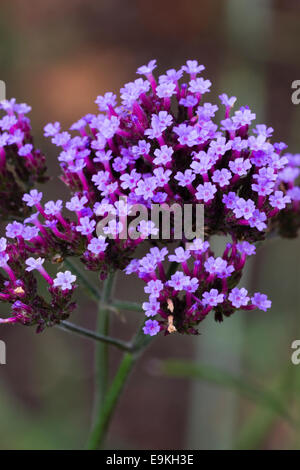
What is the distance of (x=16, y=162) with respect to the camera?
221 cm

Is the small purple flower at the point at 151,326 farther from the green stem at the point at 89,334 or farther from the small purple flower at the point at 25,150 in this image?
the small purple flower at the point at 25,150

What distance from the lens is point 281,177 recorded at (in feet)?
7.35

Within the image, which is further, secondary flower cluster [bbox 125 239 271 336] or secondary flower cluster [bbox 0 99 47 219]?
secondary flower cluster [bbox 0 99 47 219]

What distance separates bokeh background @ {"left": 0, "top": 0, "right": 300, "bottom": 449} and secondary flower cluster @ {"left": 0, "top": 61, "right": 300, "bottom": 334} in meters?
0.33

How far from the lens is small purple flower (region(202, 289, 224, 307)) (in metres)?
1.75

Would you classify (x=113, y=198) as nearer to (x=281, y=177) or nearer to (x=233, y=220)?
(x=233, y=220)

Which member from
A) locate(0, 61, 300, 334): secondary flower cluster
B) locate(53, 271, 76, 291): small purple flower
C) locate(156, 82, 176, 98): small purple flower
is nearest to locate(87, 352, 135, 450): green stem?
locate(0, 61, 300, 334): secondary flower cluster

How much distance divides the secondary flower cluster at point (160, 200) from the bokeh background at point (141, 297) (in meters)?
0.33

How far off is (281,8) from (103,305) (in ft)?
12.5

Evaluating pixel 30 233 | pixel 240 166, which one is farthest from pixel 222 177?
pixel 30 233

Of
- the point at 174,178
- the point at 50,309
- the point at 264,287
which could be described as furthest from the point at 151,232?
the point at 264,287

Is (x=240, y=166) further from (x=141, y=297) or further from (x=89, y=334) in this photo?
(x=141, y=297)

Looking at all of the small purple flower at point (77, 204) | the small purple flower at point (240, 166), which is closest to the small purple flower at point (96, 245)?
the small purple flower at point (77, 204)

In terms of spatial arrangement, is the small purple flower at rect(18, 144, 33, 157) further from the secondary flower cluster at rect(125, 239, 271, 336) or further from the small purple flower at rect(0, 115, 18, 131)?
the secondary flower cluster at rect(125, 239, 271, 336)
